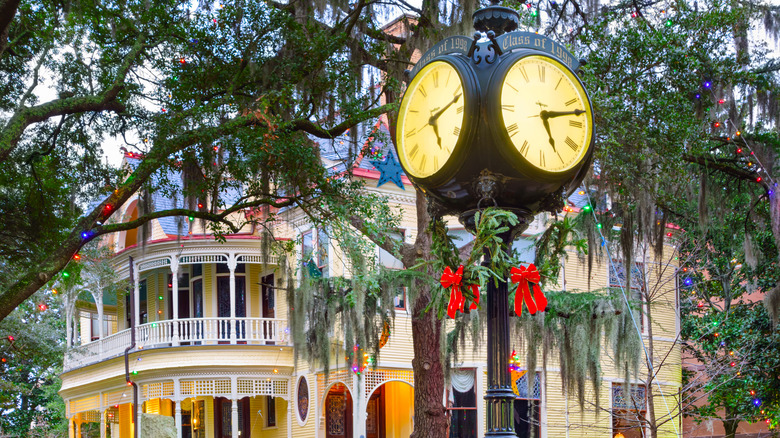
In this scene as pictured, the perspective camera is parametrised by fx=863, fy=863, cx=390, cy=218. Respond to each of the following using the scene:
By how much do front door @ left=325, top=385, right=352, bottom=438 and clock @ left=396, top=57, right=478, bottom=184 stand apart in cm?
1742

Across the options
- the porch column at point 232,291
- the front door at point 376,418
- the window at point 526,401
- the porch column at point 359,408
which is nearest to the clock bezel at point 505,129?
the porch column at point 359,408

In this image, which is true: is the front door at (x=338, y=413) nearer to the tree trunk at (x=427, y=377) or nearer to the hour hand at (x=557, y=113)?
the tree trunk at (x=427, y=377)

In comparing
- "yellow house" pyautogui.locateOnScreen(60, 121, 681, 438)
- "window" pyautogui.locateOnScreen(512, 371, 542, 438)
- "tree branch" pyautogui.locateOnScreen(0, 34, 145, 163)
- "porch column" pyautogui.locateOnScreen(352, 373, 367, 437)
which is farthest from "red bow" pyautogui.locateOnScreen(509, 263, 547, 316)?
"window" pyautogui.locateOnScreen(512, 371, 542, 438)

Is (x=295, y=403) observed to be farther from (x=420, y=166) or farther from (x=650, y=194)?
(x=420, y=166)

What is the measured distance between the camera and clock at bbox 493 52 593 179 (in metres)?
2.48

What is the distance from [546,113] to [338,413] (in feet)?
59.7

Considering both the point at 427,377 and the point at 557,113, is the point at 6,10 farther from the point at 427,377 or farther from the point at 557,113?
the point at 427,377

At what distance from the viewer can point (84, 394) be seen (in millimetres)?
23578

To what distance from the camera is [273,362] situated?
19.5 m

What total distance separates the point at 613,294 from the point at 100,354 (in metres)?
13.8

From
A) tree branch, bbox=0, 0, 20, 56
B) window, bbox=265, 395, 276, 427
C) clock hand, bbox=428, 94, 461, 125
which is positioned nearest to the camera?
clock hand, bbox=428, 94, 461, 125

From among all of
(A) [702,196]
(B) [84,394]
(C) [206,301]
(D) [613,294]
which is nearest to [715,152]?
(A) [702,196]

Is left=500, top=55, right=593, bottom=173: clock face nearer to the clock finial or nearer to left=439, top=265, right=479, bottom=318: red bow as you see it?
the clock finial

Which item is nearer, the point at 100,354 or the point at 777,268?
the point at 777,268
